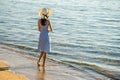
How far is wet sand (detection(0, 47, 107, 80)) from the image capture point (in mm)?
9344

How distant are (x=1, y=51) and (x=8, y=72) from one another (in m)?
3.47

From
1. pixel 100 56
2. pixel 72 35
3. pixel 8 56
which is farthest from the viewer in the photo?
pixel 72 35

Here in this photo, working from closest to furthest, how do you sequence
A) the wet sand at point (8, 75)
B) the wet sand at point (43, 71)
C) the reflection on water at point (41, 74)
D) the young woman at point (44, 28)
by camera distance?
the wet sand at point (8, 75) → the reflection on water at point (41, 74) → the wet sand at point (43, 71) → the young woman at point (44, 28)

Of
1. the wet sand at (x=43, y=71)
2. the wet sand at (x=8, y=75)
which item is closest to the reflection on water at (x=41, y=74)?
the wet sand at (x=43, y=71)

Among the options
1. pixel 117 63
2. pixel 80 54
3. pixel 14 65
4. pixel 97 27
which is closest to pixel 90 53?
pixel 80 54

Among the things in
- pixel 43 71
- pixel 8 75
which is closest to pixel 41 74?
pixel 43 71

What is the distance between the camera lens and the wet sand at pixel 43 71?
9.34 m

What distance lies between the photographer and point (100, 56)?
13703mm

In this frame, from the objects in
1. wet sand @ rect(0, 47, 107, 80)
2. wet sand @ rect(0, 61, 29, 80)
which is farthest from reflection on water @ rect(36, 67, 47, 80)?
wet sand @ rect(0, 61, 29, 80)

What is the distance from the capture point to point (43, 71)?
982 cm

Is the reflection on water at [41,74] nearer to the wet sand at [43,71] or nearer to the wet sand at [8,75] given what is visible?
the wet sand at [43,71]

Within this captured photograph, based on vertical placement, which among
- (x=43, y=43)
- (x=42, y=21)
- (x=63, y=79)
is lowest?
(x=63, y=79)

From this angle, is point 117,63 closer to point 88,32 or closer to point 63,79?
point 63,79

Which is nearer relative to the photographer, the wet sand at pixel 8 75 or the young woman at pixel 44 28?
the wet sand at pixel 8 75
